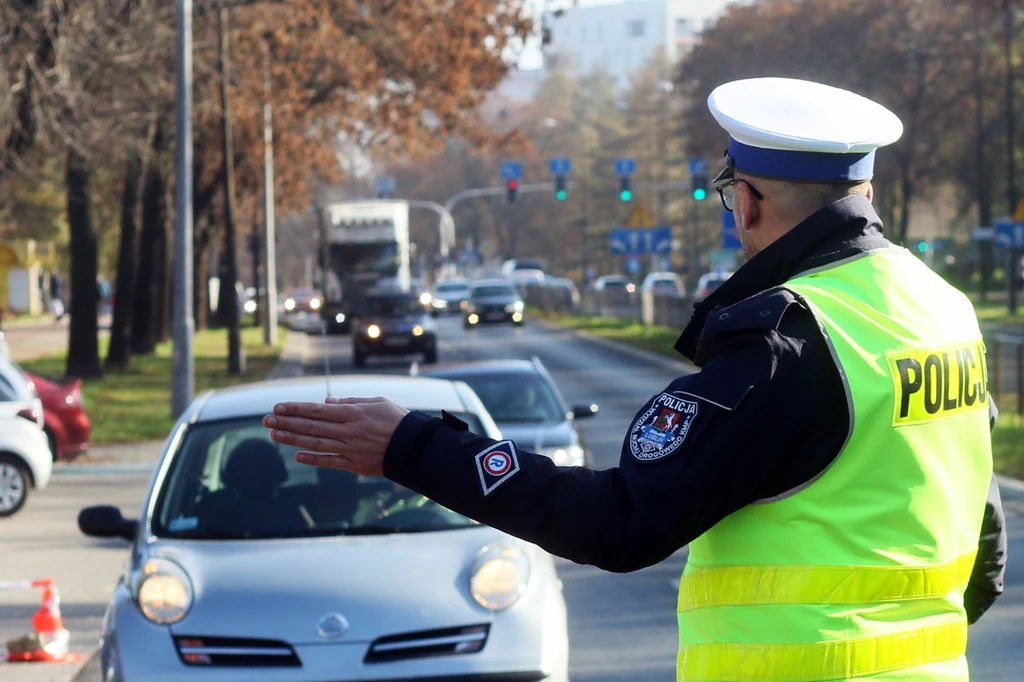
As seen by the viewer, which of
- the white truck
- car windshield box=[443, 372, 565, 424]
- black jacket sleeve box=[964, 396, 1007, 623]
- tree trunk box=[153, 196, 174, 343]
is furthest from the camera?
the white truck

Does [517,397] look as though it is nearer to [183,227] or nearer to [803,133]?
[183,227]

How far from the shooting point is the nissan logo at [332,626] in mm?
5469

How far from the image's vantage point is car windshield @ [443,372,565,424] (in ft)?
44.7

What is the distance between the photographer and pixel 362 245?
1877 inches

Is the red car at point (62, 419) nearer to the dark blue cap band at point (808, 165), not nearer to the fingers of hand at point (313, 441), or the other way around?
the fingers of hand at point (313, 441)

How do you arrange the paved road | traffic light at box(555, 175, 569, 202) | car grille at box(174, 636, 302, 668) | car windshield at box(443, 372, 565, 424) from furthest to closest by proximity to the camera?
traffic light at box(555, 175, 569, 202) → car windshield at box(443, 372, 565, 424) → the paved road → car grille at box(174, 636, 302, 668)

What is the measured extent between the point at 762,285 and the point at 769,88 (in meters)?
0.32

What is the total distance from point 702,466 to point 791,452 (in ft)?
0.45

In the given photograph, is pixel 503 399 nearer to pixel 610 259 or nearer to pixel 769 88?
pixel 769 88

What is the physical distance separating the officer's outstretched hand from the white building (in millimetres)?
163560

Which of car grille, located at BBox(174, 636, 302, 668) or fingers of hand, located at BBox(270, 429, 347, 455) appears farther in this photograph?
car grille, located at BBox(174, 636, 302, 668)

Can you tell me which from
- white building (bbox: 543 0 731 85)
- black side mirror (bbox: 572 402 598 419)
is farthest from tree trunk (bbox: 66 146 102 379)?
white building (bbox: 543 0 731 85)

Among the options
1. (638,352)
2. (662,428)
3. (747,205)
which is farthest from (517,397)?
(638,352)

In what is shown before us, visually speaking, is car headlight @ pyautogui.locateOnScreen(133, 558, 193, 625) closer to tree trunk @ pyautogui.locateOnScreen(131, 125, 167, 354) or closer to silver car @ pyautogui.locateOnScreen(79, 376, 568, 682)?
silver car @ pyautogui.locateOnScreen(79, 376, 568, 682)
